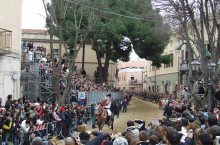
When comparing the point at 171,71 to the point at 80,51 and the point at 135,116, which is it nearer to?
the point at 80,51

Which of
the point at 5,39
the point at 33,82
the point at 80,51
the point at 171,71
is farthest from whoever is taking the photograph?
the point at 80,51

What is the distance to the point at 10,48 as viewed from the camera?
93.3 feet

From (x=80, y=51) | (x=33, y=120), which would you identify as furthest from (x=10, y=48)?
(x=80, y=51)

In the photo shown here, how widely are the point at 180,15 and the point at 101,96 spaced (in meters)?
15.8

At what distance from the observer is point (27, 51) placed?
33.6 metres

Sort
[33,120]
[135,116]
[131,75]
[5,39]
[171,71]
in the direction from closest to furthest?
[33,120]
[5,39]
[135,116]
[171,71]
[131,75]

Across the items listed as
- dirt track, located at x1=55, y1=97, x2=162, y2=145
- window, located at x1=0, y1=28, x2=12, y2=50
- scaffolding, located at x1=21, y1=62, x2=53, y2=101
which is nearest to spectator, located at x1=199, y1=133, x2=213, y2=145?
dirt track, located at x1=55, y1=97, x2=162, y2=145

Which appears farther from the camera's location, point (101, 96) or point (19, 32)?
point (101, 96)

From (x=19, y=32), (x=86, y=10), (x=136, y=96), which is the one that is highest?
(x=86, y=10)

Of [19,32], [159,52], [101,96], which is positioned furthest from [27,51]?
[159,52]

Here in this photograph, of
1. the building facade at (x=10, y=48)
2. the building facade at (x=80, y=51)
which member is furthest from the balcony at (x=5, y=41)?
the building facade at (x=80, y=51)

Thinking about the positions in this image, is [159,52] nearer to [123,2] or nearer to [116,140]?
[123,2]

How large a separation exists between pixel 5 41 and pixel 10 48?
129cm

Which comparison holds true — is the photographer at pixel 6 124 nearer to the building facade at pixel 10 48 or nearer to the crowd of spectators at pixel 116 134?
the crowd of spectators at pixel 116 134
